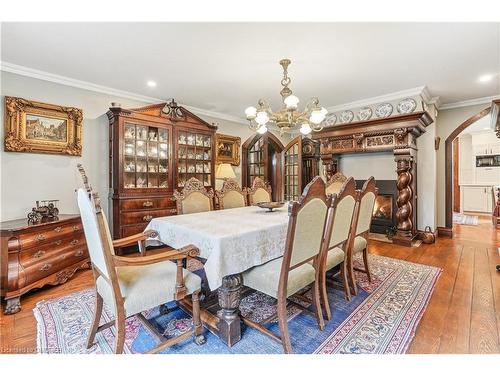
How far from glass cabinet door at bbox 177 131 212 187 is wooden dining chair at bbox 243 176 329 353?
2.89 metres

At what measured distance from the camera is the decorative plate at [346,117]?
4.52m

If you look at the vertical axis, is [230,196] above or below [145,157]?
below

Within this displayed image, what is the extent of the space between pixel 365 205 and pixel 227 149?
340cm

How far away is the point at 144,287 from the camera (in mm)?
1431

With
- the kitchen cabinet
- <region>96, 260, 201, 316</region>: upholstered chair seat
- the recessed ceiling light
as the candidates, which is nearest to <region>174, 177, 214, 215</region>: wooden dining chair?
<region>96, 260, 201, 316</region>: upholstered chair seat

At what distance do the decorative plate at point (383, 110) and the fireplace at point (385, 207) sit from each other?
119cm

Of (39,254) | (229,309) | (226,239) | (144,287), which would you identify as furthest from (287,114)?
(39,254)

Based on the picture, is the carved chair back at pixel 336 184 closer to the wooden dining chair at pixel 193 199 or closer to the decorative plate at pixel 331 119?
the decorative plate at pixel 331 119

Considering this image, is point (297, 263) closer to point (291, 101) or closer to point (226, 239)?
point (226, 239)

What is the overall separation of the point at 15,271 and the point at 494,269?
4.96 metres

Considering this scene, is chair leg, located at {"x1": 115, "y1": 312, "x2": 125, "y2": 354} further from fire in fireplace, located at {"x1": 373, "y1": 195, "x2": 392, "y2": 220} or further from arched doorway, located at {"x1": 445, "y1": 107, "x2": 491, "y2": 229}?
arched doorway, located at {"x1": 445, "y1": 107, "x2": 491, "y2": 229}

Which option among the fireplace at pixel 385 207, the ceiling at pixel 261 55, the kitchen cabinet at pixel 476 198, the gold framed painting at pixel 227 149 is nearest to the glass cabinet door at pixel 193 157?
the gold framed painting at pixel 227 149
